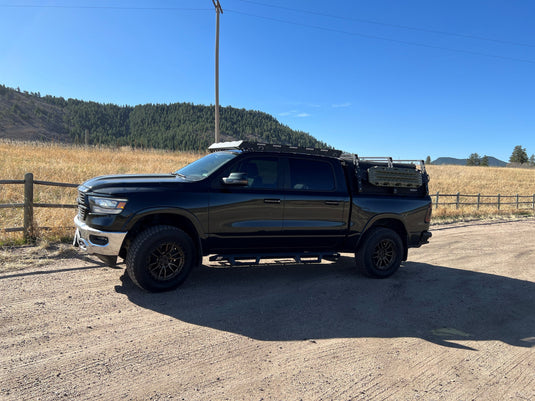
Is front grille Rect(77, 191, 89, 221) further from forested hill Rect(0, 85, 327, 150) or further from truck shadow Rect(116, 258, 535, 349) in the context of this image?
forested hill Rect(0, 85, 327, 150)

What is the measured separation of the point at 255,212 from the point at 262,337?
1885 mm

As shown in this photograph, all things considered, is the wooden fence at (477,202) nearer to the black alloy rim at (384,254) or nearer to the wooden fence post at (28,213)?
the black alloy rim at (384,254)

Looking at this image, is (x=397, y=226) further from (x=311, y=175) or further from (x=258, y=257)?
(x=258, y=257)

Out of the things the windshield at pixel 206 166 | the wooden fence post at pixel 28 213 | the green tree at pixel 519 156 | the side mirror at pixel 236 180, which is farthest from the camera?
the green tree at pixel 519 156

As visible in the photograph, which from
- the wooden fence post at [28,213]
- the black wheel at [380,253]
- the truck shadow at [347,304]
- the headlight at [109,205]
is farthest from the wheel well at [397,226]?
the wooden fence post at [28,213]

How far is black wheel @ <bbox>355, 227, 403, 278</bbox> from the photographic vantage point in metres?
5.65

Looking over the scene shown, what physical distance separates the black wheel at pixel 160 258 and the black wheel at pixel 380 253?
282 cm

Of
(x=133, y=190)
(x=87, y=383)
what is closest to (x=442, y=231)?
(x=133, y=190)

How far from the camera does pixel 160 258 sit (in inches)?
173

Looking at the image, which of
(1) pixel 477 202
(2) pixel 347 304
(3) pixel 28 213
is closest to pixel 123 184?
(2) pixel 347 304

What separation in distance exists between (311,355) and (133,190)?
2.83m

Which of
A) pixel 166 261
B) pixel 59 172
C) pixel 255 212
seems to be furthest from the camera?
pixel 59 172

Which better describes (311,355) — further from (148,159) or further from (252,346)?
(148,159)

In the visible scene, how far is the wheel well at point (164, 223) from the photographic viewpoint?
14.5 ft
